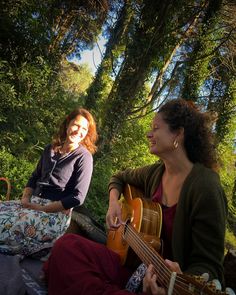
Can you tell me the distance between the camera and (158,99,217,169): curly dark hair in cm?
259

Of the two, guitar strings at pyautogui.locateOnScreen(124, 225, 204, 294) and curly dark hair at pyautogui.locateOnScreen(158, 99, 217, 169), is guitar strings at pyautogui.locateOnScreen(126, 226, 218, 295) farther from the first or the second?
curly dark hair at pyautogui.locateOnScreen(158, 99, 217, 169)

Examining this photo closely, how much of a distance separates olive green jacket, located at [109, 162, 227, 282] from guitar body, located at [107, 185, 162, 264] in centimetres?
14

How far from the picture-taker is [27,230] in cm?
334

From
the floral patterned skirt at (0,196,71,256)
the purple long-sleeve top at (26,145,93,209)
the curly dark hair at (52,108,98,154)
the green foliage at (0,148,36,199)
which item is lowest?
the floral patterned skirt at (0,196,71,256)

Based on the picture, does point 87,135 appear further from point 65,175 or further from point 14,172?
point 14,172

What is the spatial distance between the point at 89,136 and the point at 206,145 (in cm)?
169

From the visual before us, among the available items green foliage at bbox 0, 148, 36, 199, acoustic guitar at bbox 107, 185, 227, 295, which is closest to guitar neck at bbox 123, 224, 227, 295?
acoustic guitar at bbox 107, 185, 227, 295

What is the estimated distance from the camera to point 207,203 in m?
2.16

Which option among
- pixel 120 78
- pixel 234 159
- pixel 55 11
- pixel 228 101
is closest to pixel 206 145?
pixel 120 78

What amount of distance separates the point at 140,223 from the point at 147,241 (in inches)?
6.2

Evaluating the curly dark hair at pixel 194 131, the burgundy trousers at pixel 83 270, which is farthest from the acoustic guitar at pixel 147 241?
the curly dark hair at pixel 194 131

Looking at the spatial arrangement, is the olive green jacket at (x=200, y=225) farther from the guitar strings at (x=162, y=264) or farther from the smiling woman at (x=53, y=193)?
the smiling woman at (x=53, y=193)

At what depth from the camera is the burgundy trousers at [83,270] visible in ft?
6.63

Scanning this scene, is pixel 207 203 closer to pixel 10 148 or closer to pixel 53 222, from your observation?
pixel 53 222
